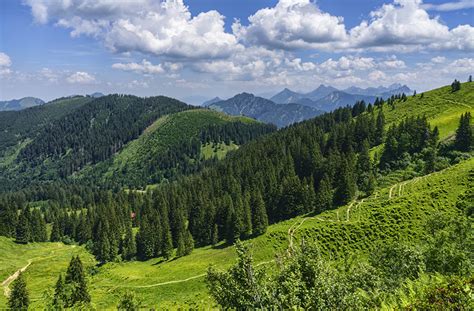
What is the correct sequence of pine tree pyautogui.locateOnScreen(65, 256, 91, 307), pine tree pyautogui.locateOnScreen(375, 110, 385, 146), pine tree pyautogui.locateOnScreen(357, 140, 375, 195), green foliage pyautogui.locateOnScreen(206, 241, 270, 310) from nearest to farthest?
green foliage pyautogui.locateOnScreen(206, 241, 270, 310)
pine tree pyautogui.locateOnScreen(65, 256, 91, 307)
pine tree pyautogui.locateOnScreen(357, 140, 375, 195)
pine tree pyautogui.locateOnScreen(375, 110, 385, 146)

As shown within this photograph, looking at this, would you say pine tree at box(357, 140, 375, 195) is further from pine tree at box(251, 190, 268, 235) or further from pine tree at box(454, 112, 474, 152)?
pine tree at box(251, 190, 268, 235)

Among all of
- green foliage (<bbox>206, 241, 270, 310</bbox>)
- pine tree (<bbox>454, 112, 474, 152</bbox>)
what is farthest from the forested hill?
green foliage (<bbox>206, 241, 270, 310</bbox>)

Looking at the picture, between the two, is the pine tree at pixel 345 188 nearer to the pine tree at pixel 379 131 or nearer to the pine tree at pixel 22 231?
the pine tree at pixel 379 131

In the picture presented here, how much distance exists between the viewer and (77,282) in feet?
246

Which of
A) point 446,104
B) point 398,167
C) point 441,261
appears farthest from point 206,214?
point 446,104

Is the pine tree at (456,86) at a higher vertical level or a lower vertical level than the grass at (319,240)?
higher

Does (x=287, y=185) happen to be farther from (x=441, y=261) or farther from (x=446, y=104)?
(x=446, y=104)

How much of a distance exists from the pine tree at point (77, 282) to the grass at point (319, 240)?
12.4 ft

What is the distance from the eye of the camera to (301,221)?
330 feet

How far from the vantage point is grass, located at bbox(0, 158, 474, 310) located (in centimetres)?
7831

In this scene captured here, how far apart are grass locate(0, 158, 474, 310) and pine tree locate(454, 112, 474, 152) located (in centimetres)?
2226

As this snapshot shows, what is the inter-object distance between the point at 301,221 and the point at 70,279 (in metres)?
62.9

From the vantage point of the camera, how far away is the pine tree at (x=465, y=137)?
120 meters

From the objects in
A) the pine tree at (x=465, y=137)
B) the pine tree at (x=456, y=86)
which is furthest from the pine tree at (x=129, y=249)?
the pine tree at (x=456, y=86)
